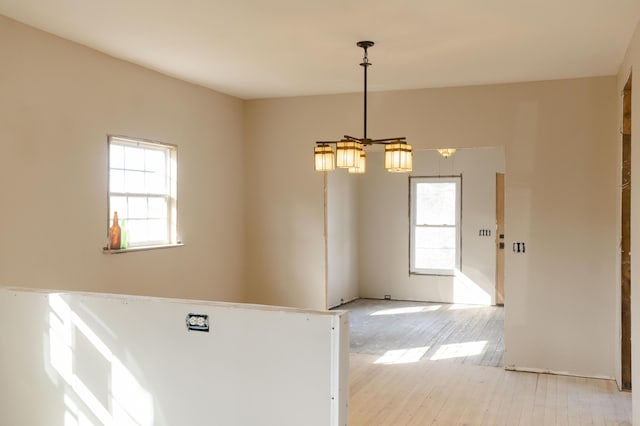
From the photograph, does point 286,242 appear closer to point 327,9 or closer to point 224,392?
point 327,9

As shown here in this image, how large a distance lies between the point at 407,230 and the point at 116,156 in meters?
5.70

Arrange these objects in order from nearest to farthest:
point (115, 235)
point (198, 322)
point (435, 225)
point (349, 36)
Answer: point (198, 322) < point (349, 36) < point (115, 235) < point (435, 225)

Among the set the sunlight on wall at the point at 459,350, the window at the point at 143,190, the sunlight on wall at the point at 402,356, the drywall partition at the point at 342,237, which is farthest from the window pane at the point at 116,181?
the drywall partition at the point at 342,237

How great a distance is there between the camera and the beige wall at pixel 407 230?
30.2 ft

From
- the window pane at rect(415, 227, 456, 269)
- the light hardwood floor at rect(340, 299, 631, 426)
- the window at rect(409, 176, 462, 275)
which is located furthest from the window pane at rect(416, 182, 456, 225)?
the light hardwood floor at rect(340, 299, 631, 426)

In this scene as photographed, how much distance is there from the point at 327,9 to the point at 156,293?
301cm

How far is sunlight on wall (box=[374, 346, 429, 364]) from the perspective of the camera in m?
5.92

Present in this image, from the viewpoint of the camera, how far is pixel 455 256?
9430 millimetres

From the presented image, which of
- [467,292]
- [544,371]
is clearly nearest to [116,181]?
[544,371]

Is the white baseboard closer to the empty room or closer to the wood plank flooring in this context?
the empty room

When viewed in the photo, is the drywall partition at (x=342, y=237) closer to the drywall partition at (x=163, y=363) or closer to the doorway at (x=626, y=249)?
the doorway at (x=626, y=249)

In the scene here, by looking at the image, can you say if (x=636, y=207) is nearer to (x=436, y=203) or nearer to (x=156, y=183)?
(x=156, y=183)

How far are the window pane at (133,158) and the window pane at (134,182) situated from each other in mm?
53

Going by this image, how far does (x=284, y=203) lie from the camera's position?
667 centimetres
